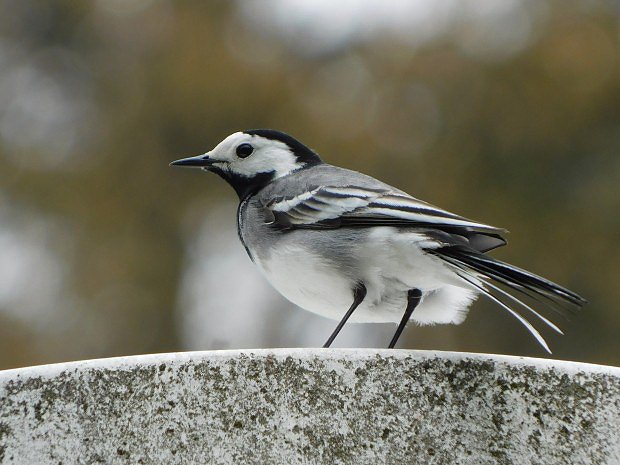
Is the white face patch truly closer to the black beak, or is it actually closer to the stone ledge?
the black beak

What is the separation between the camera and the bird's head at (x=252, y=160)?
22.7 feet

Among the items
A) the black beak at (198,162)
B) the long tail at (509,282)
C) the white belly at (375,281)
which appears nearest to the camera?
the long tail at (509,282)

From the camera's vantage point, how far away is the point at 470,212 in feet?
62.7

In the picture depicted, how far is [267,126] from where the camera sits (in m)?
20.1

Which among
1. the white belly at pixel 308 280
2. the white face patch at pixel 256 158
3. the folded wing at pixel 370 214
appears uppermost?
the folded wing at pixel 370 214

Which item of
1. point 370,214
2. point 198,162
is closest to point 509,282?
point 370,214

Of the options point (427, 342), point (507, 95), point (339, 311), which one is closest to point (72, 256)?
point (427, 342)

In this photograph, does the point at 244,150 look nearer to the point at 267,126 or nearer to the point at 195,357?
the point at 195,357

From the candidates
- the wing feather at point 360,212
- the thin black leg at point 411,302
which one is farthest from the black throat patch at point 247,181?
the thin black leg at point 411,302

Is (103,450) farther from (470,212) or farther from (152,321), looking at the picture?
(470,212)

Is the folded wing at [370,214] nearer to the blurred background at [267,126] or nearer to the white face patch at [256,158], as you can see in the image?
the white face patch at [256,158]

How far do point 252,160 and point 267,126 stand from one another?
13264 millimetres

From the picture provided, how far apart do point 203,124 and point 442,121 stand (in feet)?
14.2

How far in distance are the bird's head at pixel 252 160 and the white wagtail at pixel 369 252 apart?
26cm
